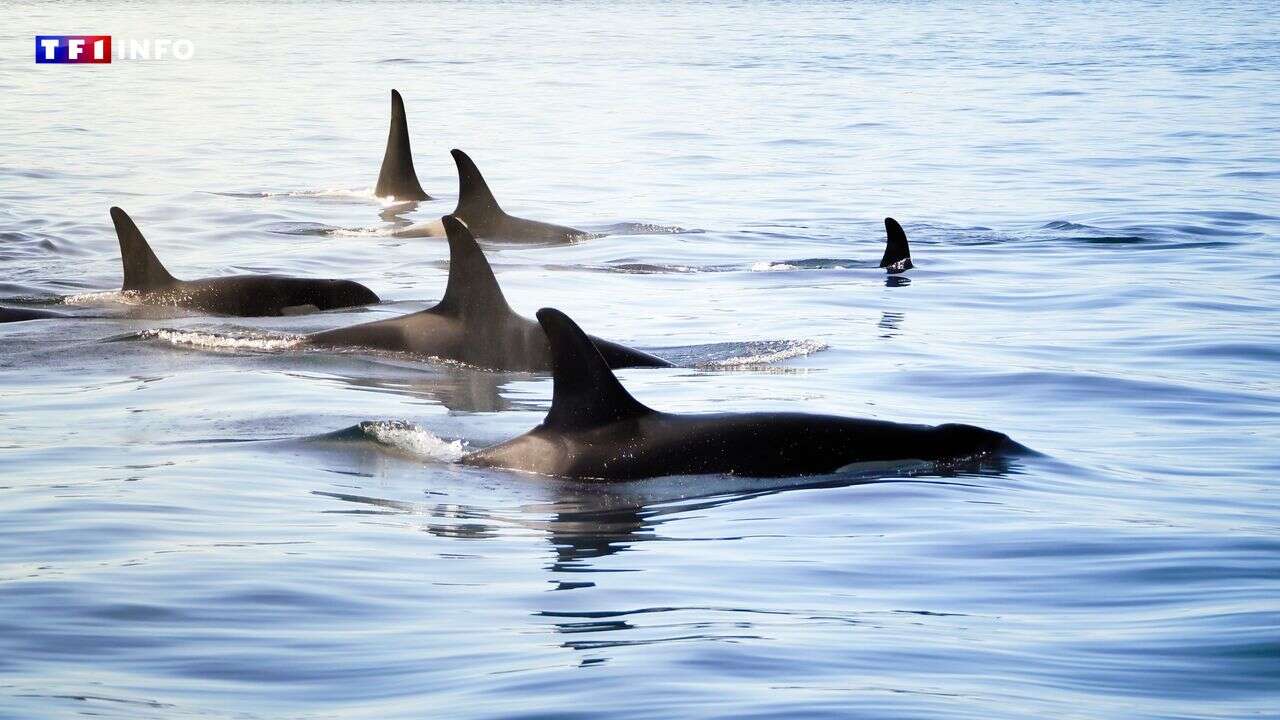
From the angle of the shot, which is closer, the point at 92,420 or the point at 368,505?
the point at 368,505

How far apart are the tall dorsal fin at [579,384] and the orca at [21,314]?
7.45 metres

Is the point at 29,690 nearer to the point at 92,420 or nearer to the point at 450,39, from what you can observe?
the point at 92,420

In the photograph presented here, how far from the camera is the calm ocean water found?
558cm

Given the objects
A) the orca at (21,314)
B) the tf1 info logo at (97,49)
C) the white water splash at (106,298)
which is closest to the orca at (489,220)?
the white water splash at (106,298)

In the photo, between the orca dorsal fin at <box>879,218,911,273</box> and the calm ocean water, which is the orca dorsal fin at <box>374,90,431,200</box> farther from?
the orca dorsal fin at <box>879,218,911,273</box>

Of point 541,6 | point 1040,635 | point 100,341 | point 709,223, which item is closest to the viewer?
point 1040,635

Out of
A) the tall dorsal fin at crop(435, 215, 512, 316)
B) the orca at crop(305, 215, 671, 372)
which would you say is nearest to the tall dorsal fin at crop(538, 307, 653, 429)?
the tall dorsal fin at crop(435, 215, 512, 316)

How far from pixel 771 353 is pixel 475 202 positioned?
300 inches

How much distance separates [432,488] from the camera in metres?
8.75

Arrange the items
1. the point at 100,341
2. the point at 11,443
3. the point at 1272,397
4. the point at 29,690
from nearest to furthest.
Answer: the point at 29,690
the point at 11,443
the point at 1272,397
the point at 100,341

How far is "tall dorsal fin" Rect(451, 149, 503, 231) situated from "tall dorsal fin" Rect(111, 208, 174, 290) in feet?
16.2

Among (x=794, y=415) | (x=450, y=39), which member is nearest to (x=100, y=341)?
(x=794, y=415)

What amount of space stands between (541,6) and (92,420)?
11385 cm

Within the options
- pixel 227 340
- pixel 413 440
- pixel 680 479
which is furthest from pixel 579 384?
pixel 227 340
